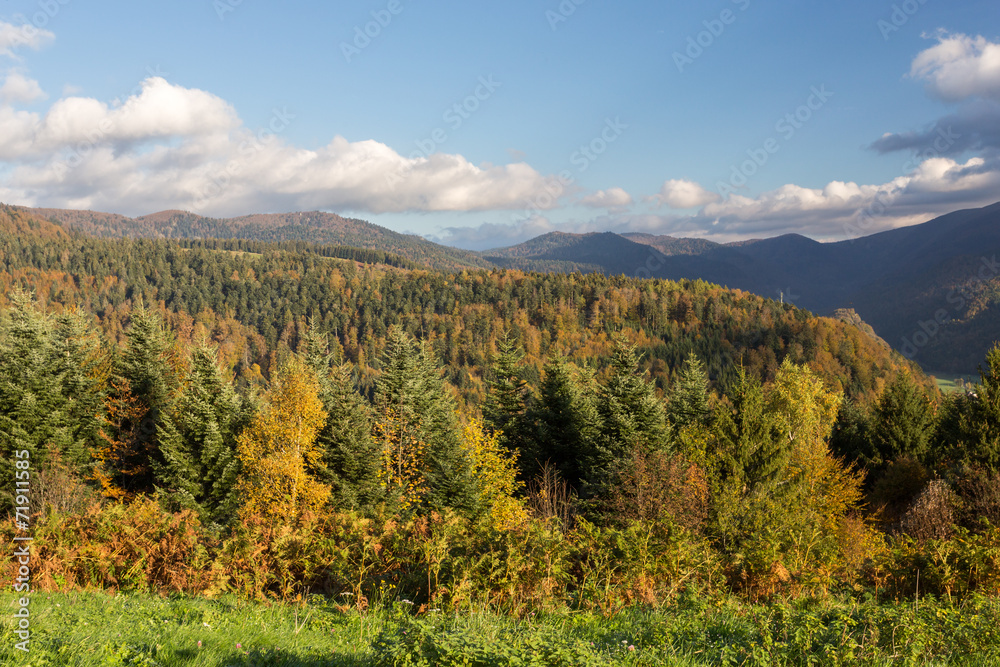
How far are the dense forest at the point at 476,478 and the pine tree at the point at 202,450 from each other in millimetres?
128

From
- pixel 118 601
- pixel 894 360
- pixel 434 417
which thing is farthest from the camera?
pixel 894 360

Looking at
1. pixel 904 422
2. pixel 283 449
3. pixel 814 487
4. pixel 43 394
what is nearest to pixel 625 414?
pixel 814 487

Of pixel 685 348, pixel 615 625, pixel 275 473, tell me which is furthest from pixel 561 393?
pixel 685 348

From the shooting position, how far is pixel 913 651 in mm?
5211

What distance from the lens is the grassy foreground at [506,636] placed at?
4.87 metres

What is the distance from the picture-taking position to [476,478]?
2584 cm

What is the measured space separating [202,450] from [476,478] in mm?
14023

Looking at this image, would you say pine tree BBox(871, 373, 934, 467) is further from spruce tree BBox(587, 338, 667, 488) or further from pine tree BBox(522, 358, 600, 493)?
pine tree BBox(522, 358, 600, 493)

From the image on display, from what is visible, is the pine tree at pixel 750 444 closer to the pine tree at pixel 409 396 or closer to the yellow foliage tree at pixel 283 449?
the pine tree at pixel 409 396

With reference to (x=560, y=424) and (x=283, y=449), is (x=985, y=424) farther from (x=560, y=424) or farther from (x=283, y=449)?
(x=283, y=449)

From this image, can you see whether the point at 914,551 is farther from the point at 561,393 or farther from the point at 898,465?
the point at 898,465

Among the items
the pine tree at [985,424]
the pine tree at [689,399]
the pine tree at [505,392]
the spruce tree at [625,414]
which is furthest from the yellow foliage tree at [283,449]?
the pine tree at [985,424]

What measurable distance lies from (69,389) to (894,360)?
15400 centimetres

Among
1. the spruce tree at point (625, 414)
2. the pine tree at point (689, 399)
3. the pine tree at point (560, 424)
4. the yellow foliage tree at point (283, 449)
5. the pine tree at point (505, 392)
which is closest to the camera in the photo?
the yellow foliage tree at point (283, 449)
